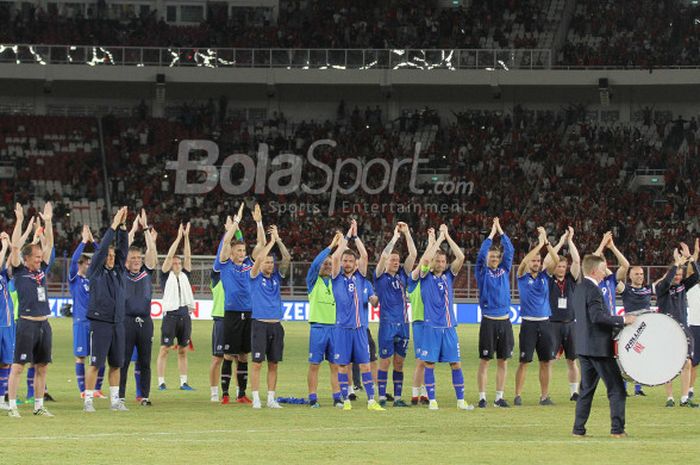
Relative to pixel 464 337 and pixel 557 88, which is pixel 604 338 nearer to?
pixel 464 337

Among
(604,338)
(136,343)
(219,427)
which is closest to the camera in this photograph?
(604,338)

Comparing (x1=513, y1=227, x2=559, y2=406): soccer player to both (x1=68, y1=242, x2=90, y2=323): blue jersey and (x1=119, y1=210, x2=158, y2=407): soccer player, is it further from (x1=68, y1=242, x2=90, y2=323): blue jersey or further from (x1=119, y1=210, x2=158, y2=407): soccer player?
(x1=68, y1=242, x2=90, y2=323): blue jersey

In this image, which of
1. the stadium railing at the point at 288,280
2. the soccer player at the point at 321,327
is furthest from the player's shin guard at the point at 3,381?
the stadium railing at the point at 288,280

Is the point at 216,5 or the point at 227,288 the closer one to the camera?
the point at 227,288

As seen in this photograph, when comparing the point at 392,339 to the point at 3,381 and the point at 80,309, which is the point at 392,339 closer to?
the point at 80,309

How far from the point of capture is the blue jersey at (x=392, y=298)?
19172mm

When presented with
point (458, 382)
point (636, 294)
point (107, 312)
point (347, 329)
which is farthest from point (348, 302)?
point (636, 294)

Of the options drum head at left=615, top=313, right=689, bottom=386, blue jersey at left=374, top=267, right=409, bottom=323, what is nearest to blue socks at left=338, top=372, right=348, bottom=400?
blue jersey at left=374, top=267, right=409, bottom=323

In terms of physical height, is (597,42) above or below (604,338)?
above

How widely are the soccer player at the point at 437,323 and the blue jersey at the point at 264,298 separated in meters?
2.15

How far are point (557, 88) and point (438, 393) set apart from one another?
39.8m

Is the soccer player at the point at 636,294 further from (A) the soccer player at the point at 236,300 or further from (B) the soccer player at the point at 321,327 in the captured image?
A: (A) the soccer player at the point at 236,300

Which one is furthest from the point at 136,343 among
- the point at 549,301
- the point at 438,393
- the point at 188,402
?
the point at 549,301

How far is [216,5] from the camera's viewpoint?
6312cm
